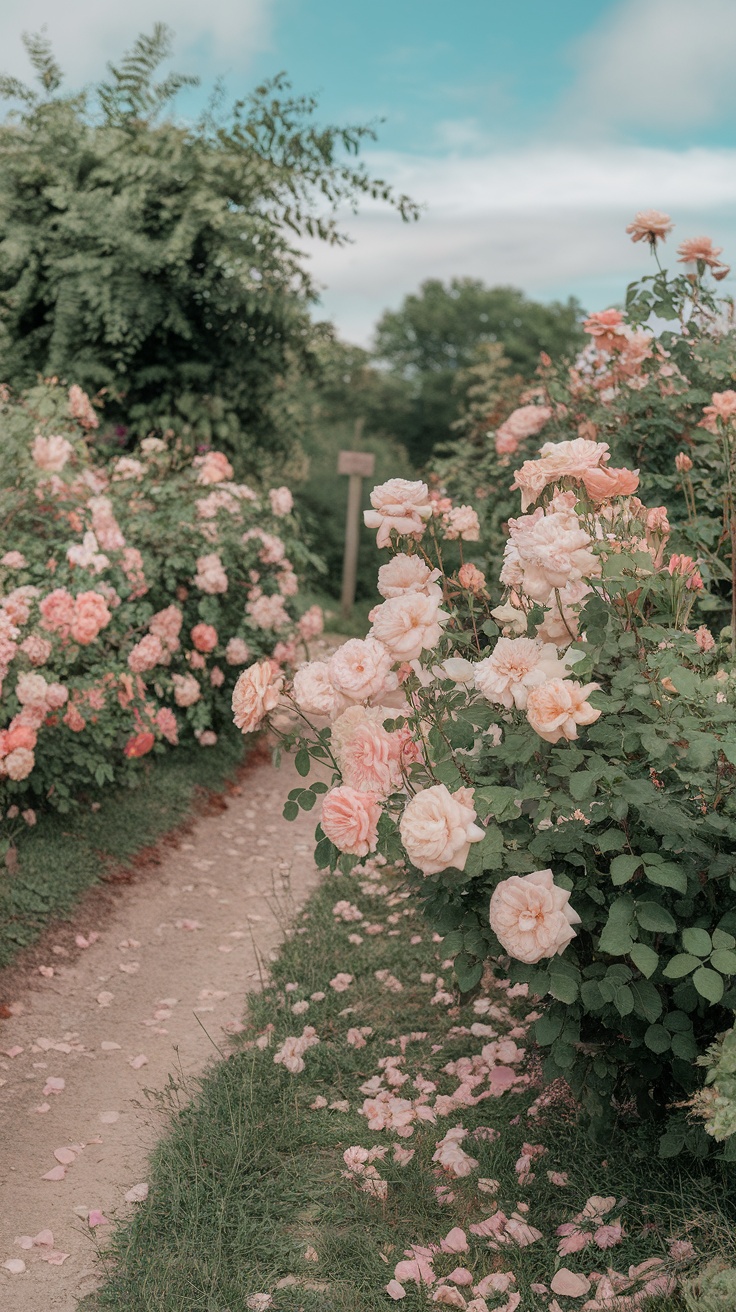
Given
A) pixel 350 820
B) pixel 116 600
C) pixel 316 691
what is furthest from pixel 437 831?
pixel 116 600

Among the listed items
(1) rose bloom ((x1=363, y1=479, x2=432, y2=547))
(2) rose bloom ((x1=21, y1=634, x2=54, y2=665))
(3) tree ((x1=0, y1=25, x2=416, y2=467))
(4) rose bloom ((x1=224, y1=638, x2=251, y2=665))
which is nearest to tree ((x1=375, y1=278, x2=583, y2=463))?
(3) tree ((x1=0, y1=25, x2=416, y2=467))

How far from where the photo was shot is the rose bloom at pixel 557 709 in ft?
6.27

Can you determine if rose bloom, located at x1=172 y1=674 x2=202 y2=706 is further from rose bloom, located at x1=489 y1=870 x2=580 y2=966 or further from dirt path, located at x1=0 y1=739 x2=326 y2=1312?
rose bloom, located at x1=489 y1=870 x2=580 y2=966

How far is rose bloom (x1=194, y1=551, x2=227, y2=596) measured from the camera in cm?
539

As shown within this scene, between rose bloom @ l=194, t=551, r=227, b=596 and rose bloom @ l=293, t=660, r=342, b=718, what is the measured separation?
3218 mm

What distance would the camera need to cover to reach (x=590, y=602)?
2.14 meters

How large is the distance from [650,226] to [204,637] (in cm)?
283

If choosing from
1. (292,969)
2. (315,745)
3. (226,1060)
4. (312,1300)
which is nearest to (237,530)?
(292,969)

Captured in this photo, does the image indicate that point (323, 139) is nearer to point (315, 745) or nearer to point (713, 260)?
point (713, 260)

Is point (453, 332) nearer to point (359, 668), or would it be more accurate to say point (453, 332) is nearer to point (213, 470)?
point (213, 470)

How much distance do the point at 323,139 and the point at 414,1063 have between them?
584cm

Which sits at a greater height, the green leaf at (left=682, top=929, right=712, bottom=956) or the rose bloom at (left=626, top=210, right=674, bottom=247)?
the rose bloom at (left=626, top=210, right=674, bottom=247)

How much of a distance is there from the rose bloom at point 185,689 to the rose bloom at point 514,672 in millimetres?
3399

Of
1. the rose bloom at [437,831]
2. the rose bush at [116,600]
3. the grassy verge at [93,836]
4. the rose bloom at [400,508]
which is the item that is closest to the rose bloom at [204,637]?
the rose bush at [116,600]
